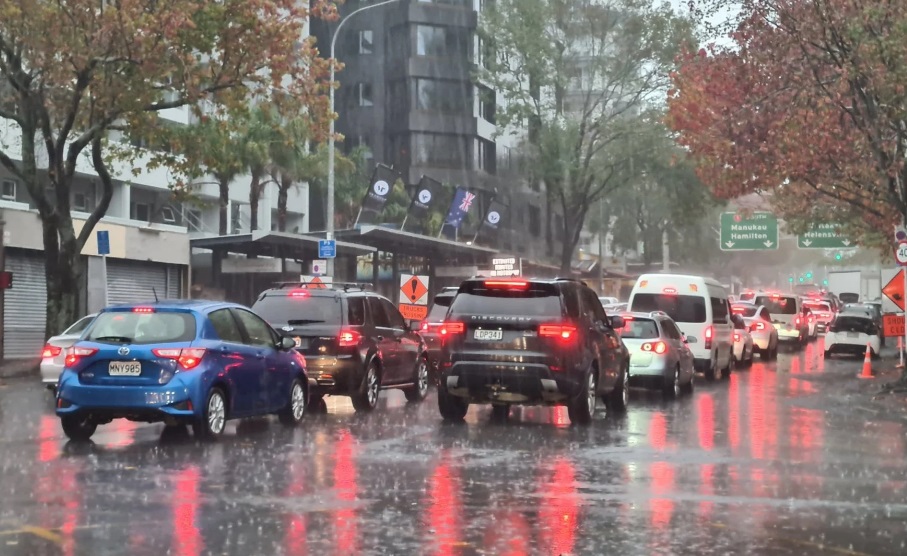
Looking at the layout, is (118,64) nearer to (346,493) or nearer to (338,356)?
(338,356)

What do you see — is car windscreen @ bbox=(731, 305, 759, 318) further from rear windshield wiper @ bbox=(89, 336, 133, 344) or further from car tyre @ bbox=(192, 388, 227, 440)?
rear windshield wiper @ bbox=(89, 336, 133, 344)

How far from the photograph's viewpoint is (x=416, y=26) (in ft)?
229

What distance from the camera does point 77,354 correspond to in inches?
552

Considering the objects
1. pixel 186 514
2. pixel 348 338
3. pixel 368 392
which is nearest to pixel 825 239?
pixel 368 392

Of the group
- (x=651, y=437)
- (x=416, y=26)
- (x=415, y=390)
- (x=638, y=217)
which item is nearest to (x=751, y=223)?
(x=638, y=217)

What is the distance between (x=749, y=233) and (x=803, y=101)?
39.4 meters

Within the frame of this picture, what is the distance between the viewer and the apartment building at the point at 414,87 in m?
70.1

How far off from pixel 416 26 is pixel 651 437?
186 ft

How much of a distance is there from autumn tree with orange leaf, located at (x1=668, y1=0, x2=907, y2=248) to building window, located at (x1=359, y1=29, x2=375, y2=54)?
125 ft

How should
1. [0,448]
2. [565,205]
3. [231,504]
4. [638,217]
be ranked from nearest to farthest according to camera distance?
1. [231,504]
2. [0,448]
3. [565,205]
4. [638,217]

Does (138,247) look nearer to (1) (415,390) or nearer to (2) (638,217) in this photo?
(1) (415,390)

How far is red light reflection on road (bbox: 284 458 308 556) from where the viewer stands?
8.05 m

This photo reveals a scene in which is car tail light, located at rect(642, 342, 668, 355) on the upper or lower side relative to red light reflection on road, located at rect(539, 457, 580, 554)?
upper

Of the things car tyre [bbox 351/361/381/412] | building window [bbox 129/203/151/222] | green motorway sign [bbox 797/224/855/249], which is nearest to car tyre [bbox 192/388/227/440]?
car tyre [bbox 351/361/381/412]
